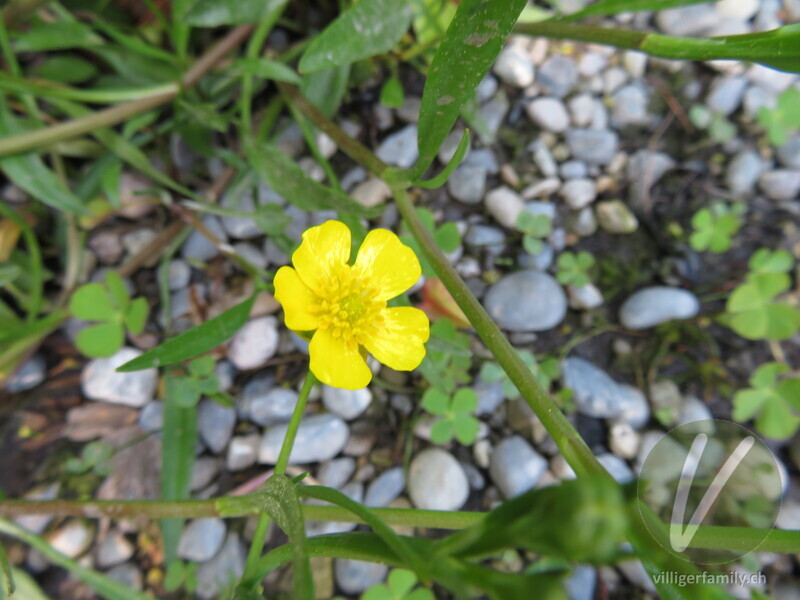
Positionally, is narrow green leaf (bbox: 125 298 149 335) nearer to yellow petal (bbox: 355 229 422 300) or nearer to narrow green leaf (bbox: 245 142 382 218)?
narrow green leaf (bbox: 245 142 382 218)

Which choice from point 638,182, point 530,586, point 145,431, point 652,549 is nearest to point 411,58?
point 638,182

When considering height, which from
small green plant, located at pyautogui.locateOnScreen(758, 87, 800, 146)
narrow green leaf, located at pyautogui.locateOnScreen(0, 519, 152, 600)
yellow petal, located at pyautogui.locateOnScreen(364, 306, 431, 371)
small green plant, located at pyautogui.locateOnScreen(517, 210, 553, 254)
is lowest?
small green plant, located at pyautogui.locateOnScreen(758, 87, 800, 146)

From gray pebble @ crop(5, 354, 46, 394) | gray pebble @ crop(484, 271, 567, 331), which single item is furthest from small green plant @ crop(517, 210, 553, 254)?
gray pebble @ crop(5, 354, 46, 394)

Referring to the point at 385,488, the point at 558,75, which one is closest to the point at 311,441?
the point at 385,488

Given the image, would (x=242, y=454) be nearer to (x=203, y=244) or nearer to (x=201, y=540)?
(x=201, y=540)

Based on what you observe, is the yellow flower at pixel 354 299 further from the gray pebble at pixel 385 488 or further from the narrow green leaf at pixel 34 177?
the narrow green leaf at pixel 34 177

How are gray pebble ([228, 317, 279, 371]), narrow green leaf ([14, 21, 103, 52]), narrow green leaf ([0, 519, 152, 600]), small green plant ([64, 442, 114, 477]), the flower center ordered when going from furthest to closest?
gray pebble ([228, 317, 279, 371]), small green plant ([64, 442, 114, 477]), narrow green leaf ([14, 21, 103, 52]), narrow green leaf ([0, 519, 152, 600]), the flower center

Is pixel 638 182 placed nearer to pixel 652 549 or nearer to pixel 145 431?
pixel 652 549

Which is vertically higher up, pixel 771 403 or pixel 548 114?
pixel 548 114
